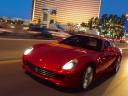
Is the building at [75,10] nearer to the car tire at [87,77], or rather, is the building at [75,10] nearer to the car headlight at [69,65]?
the car tire at [87,77]

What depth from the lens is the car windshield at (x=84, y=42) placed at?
9447mm

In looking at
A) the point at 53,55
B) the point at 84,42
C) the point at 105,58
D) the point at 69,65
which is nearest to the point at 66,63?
the point at 69,65

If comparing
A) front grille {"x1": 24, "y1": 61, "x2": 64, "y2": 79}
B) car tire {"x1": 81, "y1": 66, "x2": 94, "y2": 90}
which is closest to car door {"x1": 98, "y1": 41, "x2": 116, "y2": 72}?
car tire {"x1": 81, "y1": 66, "x2": 94, "y2": 90}

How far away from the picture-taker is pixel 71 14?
622ft

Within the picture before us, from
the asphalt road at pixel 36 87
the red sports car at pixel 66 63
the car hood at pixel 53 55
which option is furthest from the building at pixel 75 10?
the car hood at pixel 53 55

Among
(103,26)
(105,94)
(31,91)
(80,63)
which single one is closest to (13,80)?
(31,91)

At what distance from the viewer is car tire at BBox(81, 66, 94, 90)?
8.05 m

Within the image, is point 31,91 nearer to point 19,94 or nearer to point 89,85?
point 19,94

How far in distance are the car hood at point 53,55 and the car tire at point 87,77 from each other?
406 millimetres

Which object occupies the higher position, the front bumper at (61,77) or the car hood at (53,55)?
the car hood at (53,55)

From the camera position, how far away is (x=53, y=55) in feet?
26.0

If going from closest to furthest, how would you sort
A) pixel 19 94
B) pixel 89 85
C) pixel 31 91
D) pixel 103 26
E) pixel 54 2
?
pixel 19 94 < pixel 31 91 < pixel 89 85 < pixel 103 26 < pixel 54 2

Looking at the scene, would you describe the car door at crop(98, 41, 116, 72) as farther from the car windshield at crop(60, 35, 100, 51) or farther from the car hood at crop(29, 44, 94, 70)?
the car hood at crop(29, 44, 94, 70)

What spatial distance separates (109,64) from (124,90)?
1.45m
